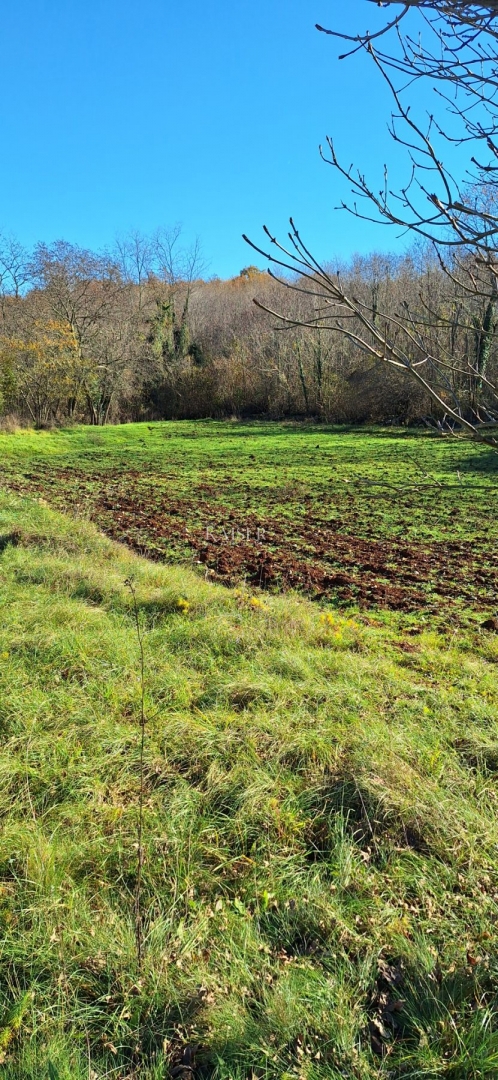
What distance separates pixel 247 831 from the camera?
2828mm

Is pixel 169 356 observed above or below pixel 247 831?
above

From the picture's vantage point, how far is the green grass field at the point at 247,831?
191 centimetres

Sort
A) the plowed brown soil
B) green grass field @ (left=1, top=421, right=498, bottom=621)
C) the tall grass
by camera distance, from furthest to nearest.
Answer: green grass field @ (left=1, top=421, right=498, bottom=621) < the plowed brown soil < the tall grass

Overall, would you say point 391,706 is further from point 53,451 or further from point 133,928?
point 53,451

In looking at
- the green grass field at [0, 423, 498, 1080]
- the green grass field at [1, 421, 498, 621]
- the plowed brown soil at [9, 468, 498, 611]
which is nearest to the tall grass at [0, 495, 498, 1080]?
the green grass field at [0, 423, 498, 1080]

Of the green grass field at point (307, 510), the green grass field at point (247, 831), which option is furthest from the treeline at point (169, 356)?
the green grass field at point (247, 831)

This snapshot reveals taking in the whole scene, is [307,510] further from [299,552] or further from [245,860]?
[245,860]

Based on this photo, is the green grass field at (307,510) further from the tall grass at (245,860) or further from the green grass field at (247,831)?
the tall grass at (245,860)

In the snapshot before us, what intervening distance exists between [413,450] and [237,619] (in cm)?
1783

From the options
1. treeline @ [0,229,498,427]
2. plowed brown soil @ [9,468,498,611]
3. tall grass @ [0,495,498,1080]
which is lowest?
tall grass @ [0,495,498,1080]

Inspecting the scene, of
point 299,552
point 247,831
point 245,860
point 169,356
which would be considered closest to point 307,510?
point 299,552

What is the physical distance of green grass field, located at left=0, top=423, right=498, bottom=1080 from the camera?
1909mm

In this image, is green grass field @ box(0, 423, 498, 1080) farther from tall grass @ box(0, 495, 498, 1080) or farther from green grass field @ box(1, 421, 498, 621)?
green grass field @ box(1, 421, 498, 621)

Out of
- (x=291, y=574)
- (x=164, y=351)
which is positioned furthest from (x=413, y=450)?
(x=164, y=351)
